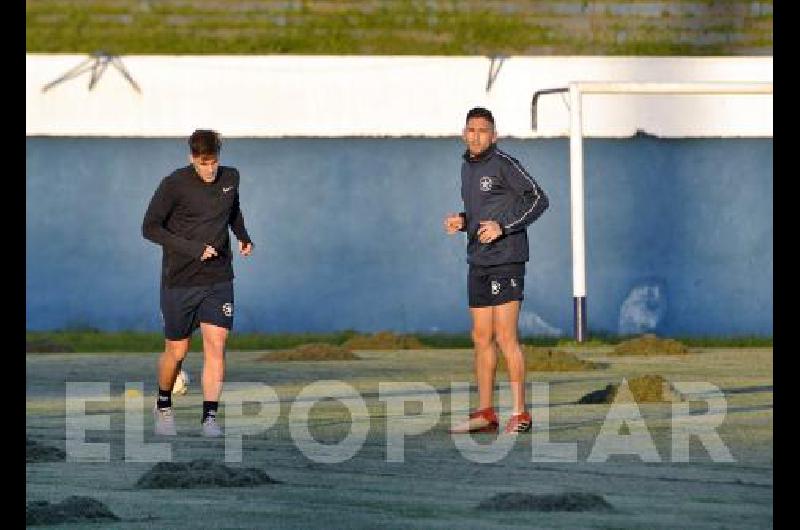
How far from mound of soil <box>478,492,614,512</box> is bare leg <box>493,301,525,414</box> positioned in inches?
129

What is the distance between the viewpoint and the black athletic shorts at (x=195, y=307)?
15.0 meters

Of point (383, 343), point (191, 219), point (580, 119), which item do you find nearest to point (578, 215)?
point (580, 119)

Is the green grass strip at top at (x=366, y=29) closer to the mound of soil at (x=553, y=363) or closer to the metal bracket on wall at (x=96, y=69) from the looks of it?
the metal bracket on wall at (x=96, y=69)

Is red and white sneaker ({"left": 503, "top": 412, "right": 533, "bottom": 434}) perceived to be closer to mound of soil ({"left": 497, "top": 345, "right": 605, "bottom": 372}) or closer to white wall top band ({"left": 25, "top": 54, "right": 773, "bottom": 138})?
mound of soil ({"left": 497, "top": 345, "right": 605, "bottom": 372})

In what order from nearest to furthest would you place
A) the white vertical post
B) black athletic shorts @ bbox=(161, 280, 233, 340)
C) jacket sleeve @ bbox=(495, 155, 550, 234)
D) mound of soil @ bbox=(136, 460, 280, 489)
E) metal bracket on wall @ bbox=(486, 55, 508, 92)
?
mound of soil @ bbox=(136, 460, 280, 489)
jacket sleeve @ bbox=(495, 155, 550, 234)
black athletic shorts @ bbox=(161, 280, 233, 340)
the white vertical post
metal bracket on wall @ bbox=(486, 55, 508, 92)

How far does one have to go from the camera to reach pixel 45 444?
14609 mm

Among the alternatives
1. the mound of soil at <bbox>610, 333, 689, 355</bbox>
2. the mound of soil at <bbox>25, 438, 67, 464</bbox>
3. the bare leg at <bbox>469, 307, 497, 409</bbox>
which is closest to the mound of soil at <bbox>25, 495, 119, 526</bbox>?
the mound of soil at <bbox>25, 438, 67, 464</bbox>

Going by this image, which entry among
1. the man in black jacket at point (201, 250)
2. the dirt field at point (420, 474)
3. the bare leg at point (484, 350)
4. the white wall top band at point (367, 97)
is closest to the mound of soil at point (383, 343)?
the white wall top band at point (367, 97)

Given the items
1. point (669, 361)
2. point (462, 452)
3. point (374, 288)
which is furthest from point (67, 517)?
point (374, 288)

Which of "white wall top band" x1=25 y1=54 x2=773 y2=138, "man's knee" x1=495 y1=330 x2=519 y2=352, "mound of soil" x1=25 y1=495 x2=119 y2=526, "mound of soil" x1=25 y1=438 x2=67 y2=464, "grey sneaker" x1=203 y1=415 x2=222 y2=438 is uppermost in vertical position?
"white wall top band" x1=25 y1=54 x2=773 y2=138

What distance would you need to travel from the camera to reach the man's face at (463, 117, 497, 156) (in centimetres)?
1468

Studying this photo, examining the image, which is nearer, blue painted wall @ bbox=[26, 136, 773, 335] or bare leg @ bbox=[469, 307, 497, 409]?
bare leg @ bbox=[469, 307, 497, 409]

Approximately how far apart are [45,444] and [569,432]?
3.40 m

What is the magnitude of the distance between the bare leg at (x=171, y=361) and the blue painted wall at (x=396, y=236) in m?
13.7
